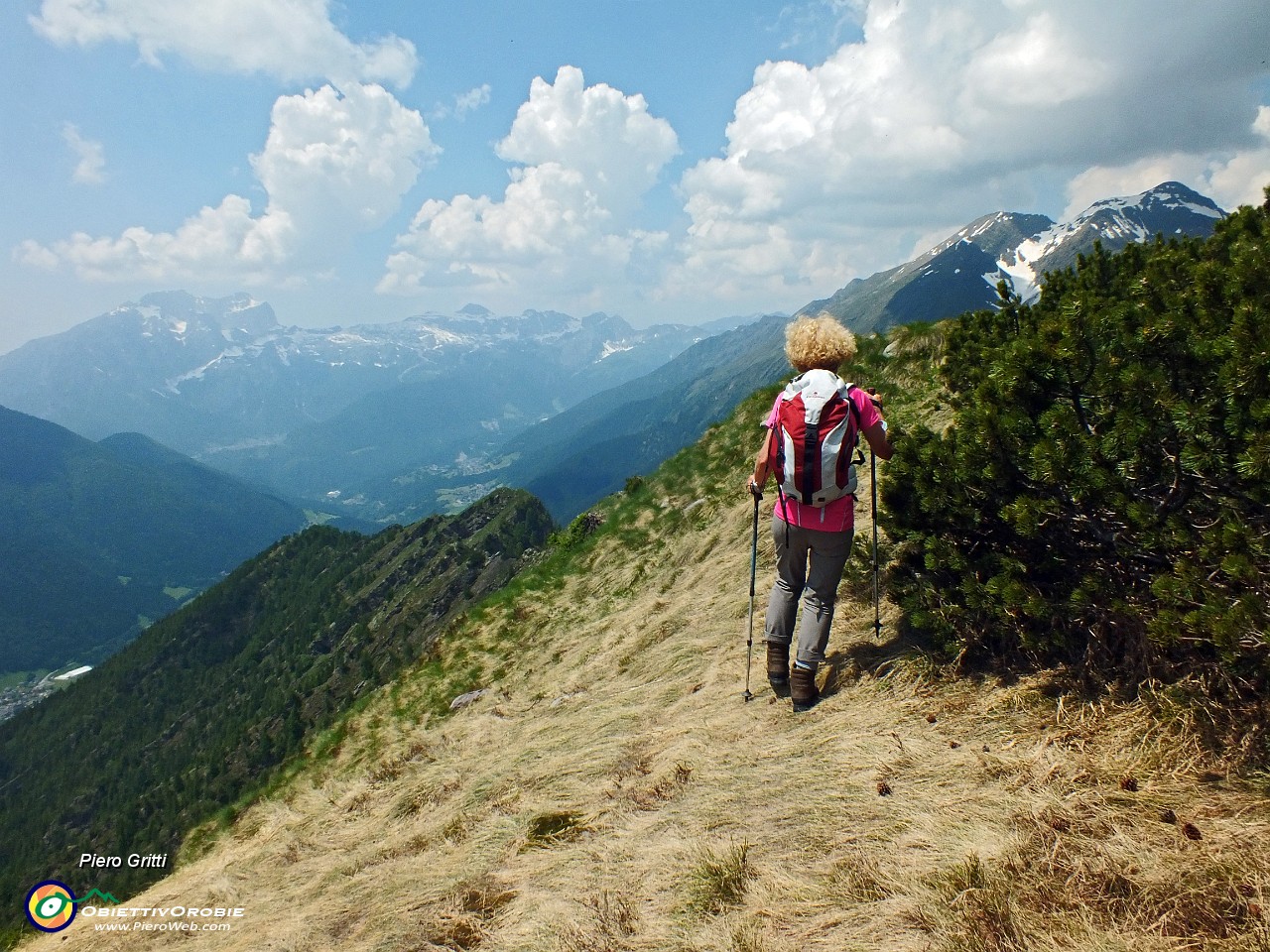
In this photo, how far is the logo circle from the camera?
29.4 ft

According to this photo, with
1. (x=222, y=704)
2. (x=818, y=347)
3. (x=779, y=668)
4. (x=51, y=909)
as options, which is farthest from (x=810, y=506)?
(x=222, y=704)

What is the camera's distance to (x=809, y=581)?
6805mm

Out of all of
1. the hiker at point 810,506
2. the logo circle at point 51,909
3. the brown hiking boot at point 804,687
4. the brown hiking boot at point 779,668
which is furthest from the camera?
the logo circle at point 51,909

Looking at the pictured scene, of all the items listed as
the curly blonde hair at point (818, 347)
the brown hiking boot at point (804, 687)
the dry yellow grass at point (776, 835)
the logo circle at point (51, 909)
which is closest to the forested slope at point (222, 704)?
the logo circle at point (51, 909)

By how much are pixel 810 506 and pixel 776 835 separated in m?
3.06

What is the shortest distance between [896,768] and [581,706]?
21.7 ft

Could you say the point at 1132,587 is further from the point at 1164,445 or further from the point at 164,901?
the point at 164,901

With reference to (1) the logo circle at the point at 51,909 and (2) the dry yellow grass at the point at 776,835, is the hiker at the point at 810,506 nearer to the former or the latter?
(2) the dry yellow grass at the point at 776,835

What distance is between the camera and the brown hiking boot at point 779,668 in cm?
728

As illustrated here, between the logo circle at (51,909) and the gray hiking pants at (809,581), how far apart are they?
36.3 feet

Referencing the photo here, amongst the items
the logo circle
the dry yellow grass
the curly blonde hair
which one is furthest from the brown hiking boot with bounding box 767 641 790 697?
the logo circle

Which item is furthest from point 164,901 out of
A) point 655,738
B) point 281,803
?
point 655,738

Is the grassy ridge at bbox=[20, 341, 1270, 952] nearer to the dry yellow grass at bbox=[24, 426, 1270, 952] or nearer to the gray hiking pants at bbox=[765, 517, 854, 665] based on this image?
the dry yellow grass at bbox=[24, 426, 1270, 952]

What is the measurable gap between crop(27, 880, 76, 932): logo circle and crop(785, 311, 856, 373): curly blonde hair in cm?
1270
